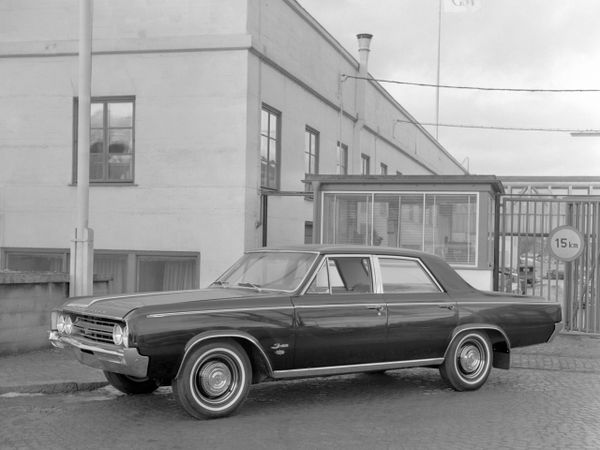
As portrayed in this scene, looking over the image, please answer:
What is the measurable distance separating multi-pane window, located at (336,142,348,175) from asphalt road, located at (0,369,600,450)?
12842 mm

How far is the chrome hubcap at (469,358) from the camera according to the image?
8.70 metres

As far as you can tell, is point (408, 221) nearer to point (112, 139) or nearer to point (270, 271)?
point (112, 139)

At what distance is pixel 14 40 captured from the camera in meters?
15.8

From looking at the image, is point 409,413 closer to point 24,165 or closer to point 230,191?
point 230,191

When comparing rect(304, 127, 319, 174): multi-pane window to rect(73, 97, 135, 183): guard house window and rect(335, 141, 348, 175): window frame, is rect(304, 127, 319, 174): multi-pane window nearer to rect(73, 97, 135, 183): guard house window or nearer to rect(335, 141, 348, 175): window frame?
rect(335, 141, 348, 175): window frame

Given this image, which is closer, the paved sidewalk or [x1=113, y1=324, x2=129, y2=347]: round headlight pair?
[x1=113, y1=324, x2=129, y2=347]: round headlight pair

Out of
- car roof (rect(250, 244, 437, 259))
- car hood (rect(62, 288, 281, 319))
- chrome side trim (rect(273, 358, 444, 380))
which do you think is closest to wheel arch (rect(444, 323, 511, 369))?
chrome side trim (rect(273, 358, 444, 380))

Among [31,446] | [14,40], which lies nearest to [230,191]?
[14,40]

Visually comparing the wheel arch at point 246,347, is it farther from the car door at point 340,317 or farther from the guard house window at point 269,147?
the guard house window at point 269,147

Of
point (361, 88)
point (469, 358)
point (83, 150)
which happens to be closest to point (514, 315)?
point (469, 358)

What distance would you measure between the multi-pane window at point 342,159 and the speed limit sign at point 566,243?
867 centimetres

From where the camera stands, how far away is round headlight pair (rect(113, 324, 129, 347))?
680cm

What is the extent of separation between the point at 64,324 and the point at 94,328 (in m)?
0.59

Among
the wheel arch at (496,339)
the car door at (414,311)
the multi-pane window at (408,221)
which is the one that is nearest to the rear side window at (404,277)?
the car door at (414,311)
